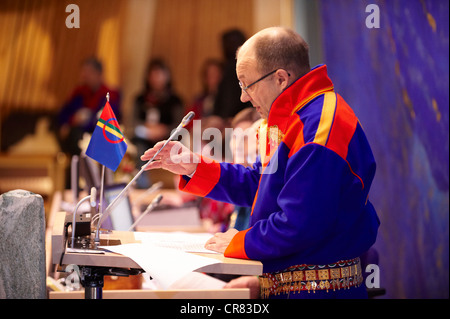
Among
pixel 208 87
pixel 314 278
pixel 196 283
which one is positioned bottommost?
pixel 196 283

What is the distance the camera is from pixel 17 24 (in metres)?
9.74

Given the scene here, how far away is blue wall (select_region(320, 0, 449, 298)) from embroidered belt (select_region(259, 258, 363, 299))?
217 centimetres

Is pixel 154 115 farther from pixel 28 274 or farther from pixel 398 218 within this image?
pixel 28 274

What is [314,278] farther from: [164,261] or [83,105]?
[83,105]

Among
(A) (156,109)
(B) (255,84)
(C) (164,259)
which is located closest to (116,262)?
(C) (164,259)

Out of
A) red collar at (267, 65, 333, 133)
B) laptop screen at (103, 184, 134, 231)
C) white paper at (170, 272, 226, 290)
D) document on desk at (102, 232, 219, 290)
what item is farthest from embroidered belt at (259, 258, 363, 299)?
laptop screen at (103, 184, 134, 231)

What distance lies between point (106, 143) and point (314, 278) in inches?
31.2

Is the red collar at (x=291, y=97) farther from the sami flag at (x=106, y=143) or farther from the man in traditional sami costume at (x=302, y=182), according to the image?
the sami flag at (x=106, y=143)

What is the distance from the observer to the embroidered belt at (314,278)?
6.08 feet

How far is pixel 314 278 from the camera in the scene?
6.07 feet

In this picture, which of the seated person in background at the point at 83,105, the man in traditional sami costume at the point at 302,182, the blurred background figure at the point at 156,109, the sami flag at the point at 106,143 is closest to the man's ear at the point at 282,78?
the man in traditional sami costume at the point at 302,182

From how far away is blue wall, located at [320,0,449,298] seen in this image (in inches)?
152

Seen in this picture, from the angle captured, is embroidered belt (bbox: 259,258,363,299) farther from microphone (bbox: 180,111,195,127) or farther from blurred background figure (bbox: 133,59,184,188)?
blurred background figure (bbox: 133,59,184,188)
